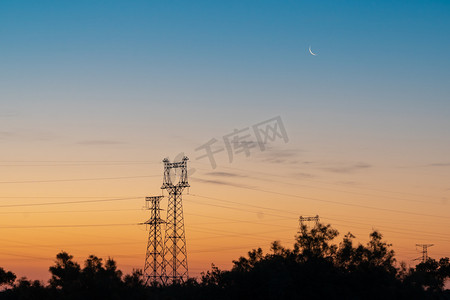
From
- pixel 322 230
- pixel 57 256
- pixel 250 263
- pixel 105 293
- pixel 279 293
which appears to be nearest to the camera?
pixel 105 293

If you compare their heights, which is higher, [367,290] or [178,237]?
[178,237]

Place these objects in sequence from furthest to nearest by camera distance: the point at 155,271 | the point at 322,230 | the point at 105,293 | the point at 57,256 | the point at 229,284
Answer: the point at 322,230, the point at 57,256, the point at 155,271, the point at 229,284, the point at 105,293

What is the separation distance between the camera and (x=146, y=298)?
259 ft

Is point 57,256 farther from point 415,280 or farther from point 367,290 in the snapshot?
point 415,280

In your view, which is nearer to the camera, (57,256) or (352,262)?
(57,256)

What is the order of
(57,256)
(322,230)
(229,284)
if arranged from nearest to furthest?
(229,284) < (57,256) < (322,230)

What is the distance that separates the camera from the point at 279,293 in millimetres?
89750

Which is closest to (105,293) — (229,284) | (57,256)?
(229,284)

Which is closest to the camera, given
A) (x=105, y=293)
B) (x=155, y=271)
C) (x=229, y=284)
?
(x=105, y=293)

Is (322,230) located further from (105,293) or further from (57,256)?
(105,293)

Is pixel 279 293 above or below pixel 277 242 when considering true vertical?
below

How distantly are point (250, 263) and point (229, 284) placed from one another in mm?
54606

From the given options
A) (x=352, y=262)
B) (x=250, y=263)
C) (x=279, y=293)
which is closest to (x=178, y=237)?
(x=279, y=293)

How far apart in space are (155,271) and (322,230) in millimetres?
39243
